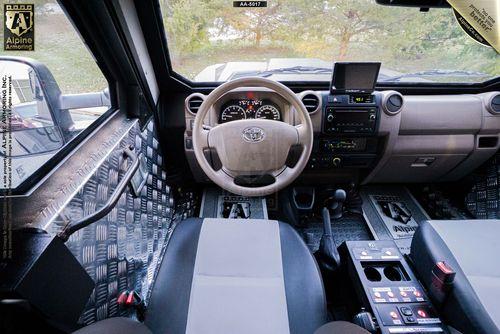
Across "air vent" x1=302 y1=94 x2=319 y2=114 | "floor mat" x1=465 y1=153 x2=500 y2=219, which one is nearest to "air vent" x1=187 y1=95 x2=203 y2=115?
"air vent" x1=302 y1=94 x2=319 y2=114

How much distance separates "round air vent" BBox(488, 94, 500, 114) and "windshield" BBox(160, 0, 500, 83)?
0.25 metres

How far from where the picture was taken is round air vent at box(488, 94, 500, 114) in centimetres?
208

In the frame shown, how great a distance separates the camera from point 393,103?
2.00m

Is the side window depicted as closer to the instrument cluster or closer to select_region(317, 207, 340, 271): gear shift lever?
the instrument cluster

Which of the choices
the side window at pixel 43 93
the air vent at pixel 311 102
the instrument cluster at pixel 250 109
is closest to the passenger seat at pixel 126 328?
the side window at pixel 43 93

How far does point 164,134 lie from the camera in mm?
2234

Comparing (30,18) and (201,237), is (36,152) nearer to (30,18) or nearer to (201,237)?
(30,18)

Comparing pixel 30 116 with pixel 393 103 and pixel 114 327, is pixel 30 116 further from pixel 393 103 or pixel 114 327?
pixel 393 103

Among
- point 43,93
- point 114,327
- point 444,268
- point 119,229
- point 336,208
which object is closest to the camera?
point 114,327

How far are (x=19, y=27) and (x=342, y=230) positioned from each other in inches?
87.4

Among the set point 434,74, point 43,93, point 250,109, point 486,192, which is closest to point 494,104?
point 434,74

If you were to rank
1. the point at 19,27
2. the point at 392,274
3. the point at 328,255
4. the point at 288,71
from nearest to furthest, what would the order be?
the point at 19,27
the point at 392,274
the point at 328,255
the point at 288,71

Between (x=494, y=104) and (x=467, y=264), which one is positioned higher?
(x=494, y=104)

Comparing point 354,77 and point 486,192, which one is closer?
point 354,77
